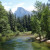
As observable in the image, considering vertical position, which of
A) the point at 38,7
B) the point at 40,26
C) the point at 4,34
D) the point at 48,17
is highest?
the point at 38,7

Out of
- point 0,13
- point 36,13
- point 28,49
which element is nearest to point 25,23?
point 0,13

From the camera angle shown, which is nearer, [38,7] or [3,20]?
[38,7]

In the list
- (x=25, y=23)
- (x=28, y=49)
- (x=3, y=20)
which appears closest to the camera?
(x=28, y=49)

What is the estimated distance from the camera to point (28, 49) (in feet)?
104

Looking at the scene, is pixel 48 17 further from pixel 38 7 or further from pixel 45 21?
pixel 38 7

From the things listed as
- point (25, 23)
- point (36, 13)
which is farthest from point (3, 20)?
point (25, 23)

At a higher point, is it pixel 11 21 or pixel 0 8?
pixel 0 8

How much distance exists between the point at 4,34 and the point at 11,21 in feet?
109

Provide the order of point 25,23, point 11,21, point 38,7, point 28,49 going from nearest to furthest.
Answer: point 28,49 < point 38,7 < point 11,21 < point 25,23

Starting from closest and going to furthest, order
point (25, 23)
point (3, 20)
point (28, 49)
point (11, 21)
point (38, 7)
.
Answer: point (28, 49) < point (38, 7) < point (3, 20) < point (11, 21) < point (25, 23)

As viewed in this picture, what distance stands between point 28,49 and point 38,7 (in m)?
33.1

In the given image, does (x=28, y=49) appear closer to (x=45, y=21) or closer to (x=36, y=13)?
(x=45, y=21)

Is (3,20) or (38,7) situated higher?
(38,7)

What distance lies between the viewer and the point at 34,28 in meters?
54.4
